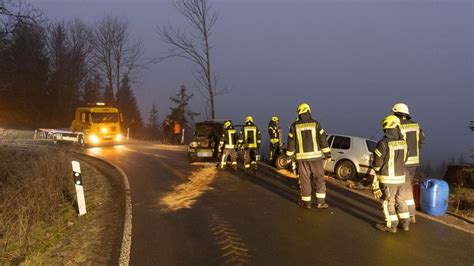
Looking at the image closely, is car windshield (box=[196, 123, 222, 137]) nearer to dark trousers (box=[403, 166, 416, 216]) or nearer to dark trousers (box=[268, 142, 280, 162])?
dark trousers (box=[268, 142, 280, 162])

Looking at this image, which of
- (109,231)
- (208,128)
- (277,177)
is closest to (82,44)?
(208,128)

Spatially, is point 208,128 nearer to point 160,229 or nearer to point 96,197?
point 96,197

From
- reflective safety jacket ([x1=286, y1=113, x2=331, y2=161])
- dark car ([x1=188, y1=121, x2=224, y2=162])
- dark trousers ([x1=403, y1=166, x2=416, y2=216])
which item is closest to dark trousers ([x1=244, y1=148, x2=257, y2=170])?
dark car ([x1=188, y1=121, x2=224, y2=162])

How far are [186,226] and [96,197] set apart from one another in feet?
14.0

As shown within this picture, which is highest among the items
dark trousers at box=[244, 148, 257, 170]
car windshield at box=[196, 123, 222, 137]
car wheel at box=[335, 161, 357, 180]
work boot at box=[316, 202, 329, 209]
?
car windshield at box=[196, 123, 222, 137]

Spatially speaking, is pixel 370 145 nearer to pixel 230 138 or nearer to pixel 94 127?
pixel 230 138

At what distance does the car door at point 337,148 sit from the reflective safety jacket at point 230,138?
11.4ft

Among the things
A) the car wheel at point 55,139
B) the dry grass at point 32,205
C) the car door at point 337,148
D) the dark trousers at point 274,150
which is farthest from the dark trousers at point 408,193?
the car wheel at point 55,139

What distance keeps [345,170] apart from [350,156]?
1.65 ft

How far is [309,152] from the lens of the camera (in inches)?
369

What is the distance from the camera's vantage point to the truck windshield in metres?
28.5

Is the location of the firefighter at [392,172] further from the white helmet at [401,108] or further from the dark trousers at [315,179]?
the dark trousers at [315,179]

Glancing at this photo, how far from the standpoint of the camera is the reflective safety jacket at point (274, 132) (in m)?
16.4

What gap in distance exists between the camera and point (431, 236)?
24.9 ft
